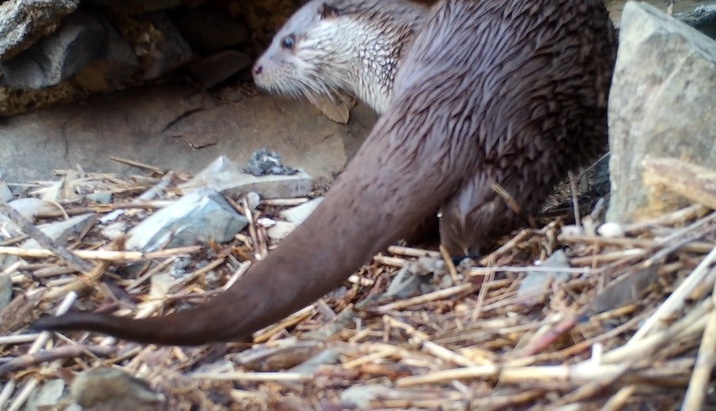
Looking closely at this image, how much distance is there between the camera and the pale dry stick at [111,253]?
174 centimetres

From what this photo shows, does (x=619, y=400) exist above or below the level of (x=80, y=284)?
above

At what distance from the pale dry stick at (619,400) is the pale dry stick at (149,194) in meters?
1.58

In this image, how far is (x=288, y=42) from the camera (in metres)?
2.53

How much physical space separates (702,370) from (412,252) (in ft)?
3.01

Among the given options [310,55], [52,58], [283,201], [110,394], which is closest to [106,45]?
[52,58]

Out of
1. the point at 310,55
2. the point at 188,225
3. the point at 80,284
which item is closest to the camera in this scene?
the point at 80,284

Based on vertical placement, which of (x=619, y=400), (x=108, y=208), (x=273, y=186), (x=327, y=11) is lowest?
(x=108, y=208)

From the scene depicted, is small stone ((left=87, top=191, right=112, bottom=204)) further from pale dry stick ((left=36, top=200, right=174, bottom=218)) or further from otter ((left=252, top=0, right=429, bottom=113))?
otter ((left=252, top=0, right=429, bottom=113))

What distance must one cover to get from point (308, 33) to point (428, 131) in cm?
109

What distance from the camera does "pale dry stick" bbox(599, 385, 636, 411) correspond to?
2.63 ft

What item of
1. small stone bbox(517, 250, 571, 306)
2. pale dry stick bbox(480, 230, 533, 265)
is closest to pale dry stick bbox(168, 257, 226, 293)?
pale dry stick bbox(480, 230, 533, 265)

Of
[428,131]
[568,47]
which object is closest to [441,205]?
[428,131]

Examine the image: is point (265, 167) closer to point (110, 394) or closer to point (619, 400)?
point (110, 394)

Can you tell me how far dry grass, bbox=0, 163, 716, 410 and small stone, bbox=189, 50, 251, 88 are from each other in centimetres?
162
